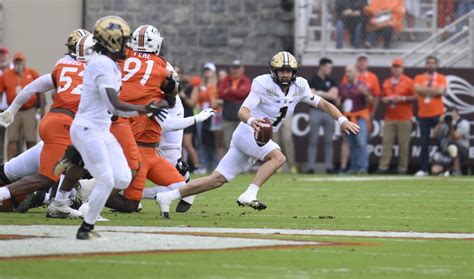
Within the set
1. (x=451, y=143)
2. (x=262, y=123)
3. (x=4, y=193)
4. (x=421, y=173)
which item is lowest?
(x=421, y=173)

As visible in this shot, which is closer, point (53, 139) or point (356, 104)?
point (53, 139)

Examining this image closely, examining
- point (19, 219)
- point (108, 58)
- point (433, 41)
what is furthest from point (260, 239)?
point (433, 41)

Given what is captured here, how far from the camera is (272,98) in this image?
12680mm

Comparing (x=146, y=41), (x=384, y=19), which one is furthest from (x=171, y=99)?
(x=384, y=19)

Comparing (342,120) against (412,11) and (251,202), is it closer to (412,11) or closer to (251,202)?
(251,202)

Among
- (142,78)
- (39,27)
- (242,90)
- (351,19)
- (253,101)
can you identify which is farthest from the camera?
(39,27)

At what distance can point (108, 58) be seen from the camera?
9.57m

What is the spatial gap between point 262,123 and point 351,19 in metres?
11.4

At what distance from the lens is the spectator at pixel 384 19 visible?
897 inches

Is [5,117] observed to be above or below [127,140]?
above

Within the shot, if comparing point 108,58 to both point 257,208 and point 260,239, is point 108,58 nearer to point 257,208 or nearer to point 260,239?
point 260,239

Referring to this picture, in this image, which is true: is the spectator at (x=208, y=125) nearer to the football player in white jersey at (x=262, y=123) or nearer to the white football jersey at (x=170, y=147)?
the white football jersey at (x=170, y=147)

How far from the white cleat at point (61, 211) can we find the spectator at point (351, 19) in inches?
481

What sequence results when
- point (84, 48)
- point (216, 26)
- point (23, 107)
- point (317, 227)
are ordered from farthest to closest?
point (216, 26) → point (23, 107) → point (84, 48) → point (317, 227)
